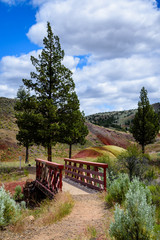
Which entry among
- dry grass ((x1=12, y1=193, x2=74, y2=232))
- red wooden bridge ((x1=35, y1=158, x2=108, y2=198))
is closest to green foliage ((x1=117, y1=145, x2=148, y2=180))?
red wooden bridge ((x1=35, y1=158, x2=108, y2=198))

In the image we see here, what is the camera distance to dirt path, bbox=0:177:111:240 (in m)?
5.75

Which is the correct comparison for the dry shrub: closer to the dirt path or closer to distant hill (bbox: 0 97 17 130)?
the dirt path

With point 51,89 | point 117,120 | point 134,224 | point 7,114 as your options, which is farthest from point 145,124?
point 117,120

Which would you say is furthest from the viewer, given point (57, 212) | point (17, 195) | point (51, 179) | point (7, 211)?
point (17, 195)

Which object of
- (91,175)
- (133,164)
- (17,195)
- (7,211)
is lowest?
(17,195)

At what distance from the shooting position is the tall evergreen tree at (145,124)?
113 ft

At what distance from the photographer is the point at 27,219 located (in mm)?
7586

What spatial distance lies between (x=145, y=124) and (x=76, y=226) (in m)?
30.4

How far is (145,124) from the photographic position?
34.8m

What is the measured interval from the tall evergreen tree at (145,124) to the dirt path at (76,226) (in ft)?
91.6

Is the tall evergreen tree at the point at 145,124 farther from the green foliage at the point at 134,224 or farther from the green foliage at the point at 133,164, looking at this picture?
the green foliage at the point at 134,224

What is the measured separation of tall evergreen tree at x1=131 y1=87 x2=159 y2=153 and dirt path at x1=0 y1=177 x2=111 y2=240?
91.6 ft

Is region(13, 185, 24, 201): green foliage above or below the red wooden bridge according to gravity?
below

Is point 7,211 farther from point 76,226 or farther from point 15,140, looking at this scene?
point 15,140
